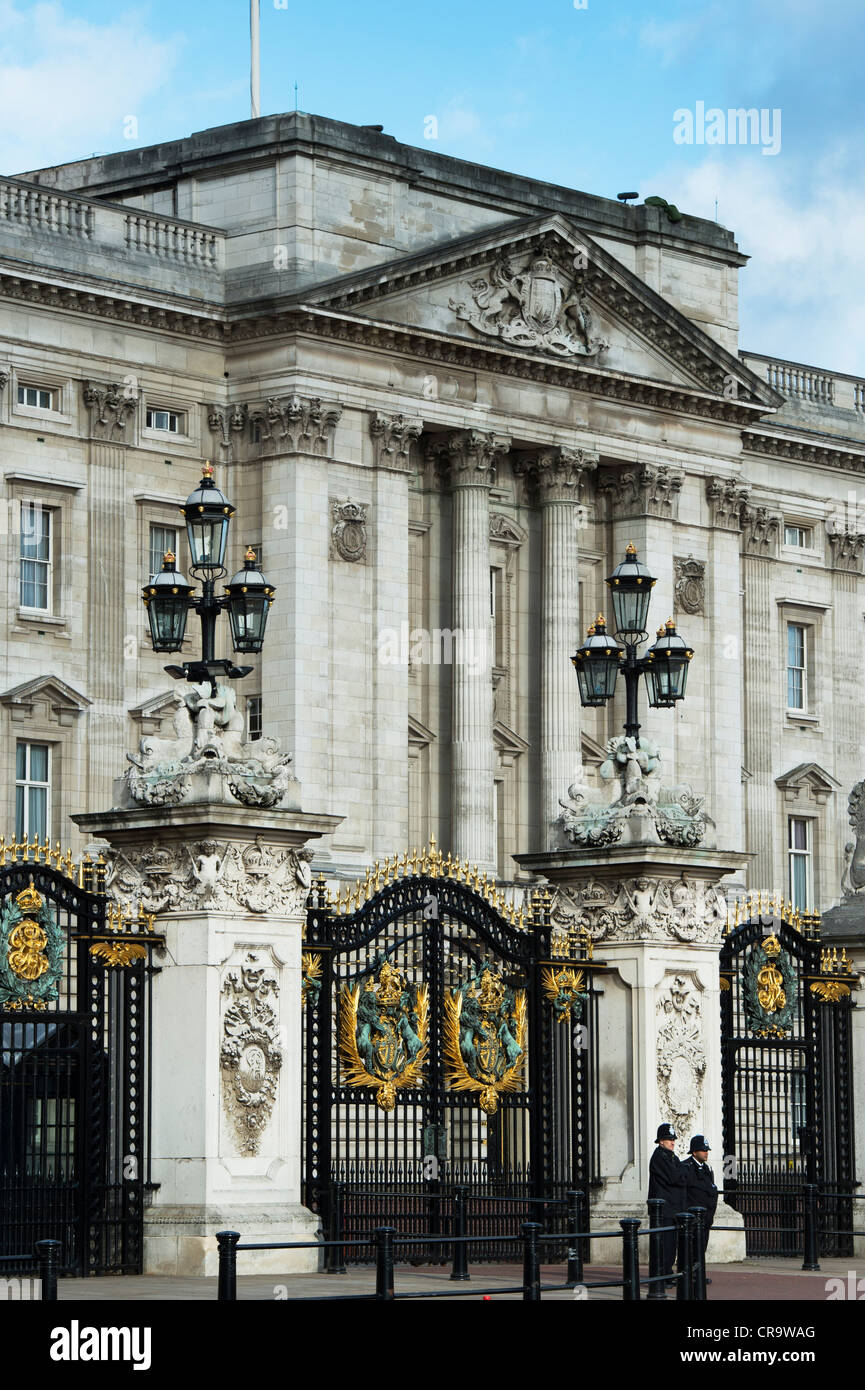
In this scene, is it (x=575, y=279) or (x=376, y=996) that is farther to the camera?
(x=575, y=279)

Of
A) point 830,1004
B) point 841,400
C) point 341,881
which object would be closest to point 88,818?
point 830,1004

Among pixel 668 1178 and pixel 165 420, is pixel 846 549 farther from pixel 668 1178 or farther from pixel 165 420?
pixel 668 1178

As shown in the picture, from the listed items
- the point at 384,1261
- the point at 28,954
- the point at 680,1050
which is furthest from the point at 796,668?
the point at 384,1261

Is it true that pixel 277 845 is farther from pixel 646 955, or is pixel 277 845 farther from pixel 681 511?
pixel 681 511

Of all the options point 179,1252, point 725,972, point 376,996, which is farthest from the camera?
point 725,972

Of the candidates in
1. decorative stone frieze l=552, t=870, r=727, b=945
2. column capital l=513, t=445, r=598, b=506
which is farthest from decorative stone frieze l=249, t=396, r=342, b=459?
decorative stone frieze l=552, t=870, r=727, b=945

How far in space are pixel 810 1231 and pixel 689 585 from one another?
131 feet

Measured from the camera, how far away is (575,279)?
65.9 meters

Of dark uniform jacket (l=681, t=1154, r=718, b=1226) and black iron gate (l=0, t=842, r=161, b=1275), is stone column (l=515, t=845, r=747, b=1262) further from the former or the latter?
black iron gate (l=0, t=842, r=161, b=1275)

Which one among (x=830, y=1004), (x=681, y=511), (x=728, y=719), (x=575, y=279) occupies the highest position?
(x=575, y=279)

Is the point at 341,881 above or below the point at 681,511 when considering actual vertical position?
below

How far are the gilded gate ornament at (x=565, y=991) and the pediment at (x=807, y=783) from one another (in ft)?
142

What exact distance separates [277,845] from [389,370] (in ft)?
120

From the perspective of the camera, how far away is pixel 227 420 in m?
61.4
